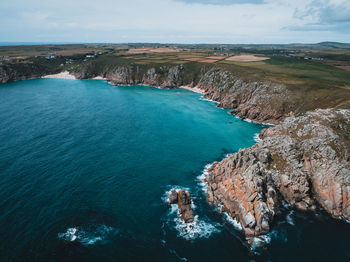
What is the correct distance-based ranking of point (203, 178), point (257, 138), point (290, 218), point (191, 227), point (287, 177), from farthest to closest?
point (257, 138) < point (203, 178) < point (287, 177) < point (290, 218) < point (191, 227)

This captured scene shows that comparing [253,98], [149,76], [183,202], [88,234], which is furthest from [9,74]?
[183,202]

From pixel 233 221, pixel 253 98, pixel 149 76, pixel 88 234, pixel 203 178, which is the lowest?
pixel 233 221

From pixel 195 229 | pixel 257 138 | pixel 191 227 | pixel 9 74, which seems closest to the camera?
pixel 195 229

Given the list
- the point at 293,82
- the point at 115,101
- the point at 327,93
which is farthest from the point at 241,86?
the point at 115,101

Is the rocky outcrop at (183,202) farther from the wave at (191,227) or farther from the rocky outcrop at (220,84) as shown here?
the rocky outcrop at (220,84)

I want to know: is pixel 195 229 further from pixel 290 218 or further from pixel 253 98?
pixel 253 98

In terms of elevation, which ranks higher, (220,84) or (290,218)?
(220,84)
